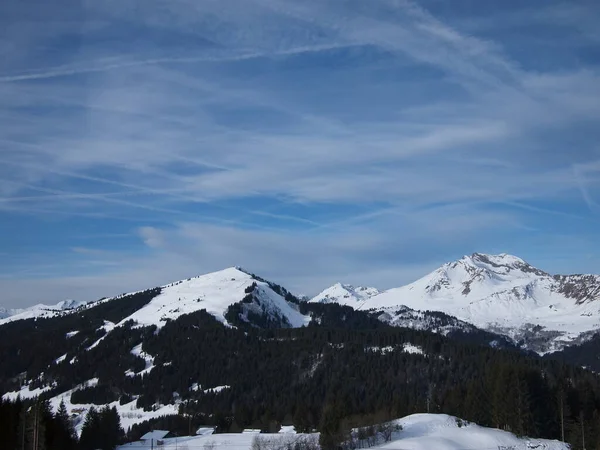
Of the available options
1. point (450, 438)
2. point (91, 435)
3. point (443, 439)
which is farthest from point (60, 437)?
point (450, 438)

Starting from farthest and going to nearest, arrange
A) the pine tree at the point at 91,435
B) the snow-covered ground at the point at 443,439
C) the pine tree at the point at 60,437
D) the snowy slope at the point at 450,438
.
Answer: the pine tree at the point at 91,435, the pine tree at the point at 60,437, the snow-covered ground at the point at 443,439, the snowy slope at the point at 450,438

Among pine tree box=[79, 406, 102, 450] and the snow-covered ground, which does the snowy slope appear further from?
pine tree box=[79, 406, 102, 450]

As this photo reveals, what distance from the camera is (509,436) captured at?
134625 millimetres

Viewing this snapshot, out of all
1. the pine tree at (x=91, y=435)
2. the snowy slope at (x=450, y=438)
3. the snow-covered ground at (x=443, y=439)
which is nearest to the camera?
the snowy slope at (x=450, y=438)

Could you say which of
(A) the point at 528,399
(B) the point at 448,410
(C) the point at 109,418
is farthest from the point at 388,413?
(C) the point at 109,418

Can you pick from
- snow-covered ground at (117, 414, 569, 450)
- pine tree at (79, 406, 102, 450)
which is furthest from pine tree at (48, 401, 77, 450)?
snow-covered ground at (117, 414, 569, 450)

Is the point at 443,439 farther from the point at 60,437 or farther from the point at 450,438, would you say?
the point at 60,437

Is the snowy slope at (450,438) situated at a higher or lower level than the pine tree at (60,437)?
lower

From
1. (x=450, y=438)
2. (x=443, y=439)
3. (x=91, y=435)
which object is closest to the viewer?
(x=443, y=439)

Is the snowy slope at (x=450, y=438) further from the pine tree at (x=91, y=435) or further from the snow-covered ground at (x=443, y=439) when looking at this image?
the pine tree at (x=91, y=435)

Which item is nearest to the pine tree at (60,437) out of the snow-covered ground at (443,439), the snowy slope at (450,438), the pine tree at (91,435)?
the pine tree at (91,435)

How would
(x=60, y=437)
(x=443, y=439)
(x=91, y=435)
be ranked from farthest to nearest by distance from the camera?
(x=91, y=435) → (x=60, y=437) → (x=443, y=439)

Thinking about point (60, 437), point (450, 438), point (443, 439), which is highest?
point (60, 437)

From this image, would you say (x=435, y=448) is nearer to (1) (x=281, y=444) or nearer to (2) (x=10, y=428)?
(1) (x=281, y=444)
